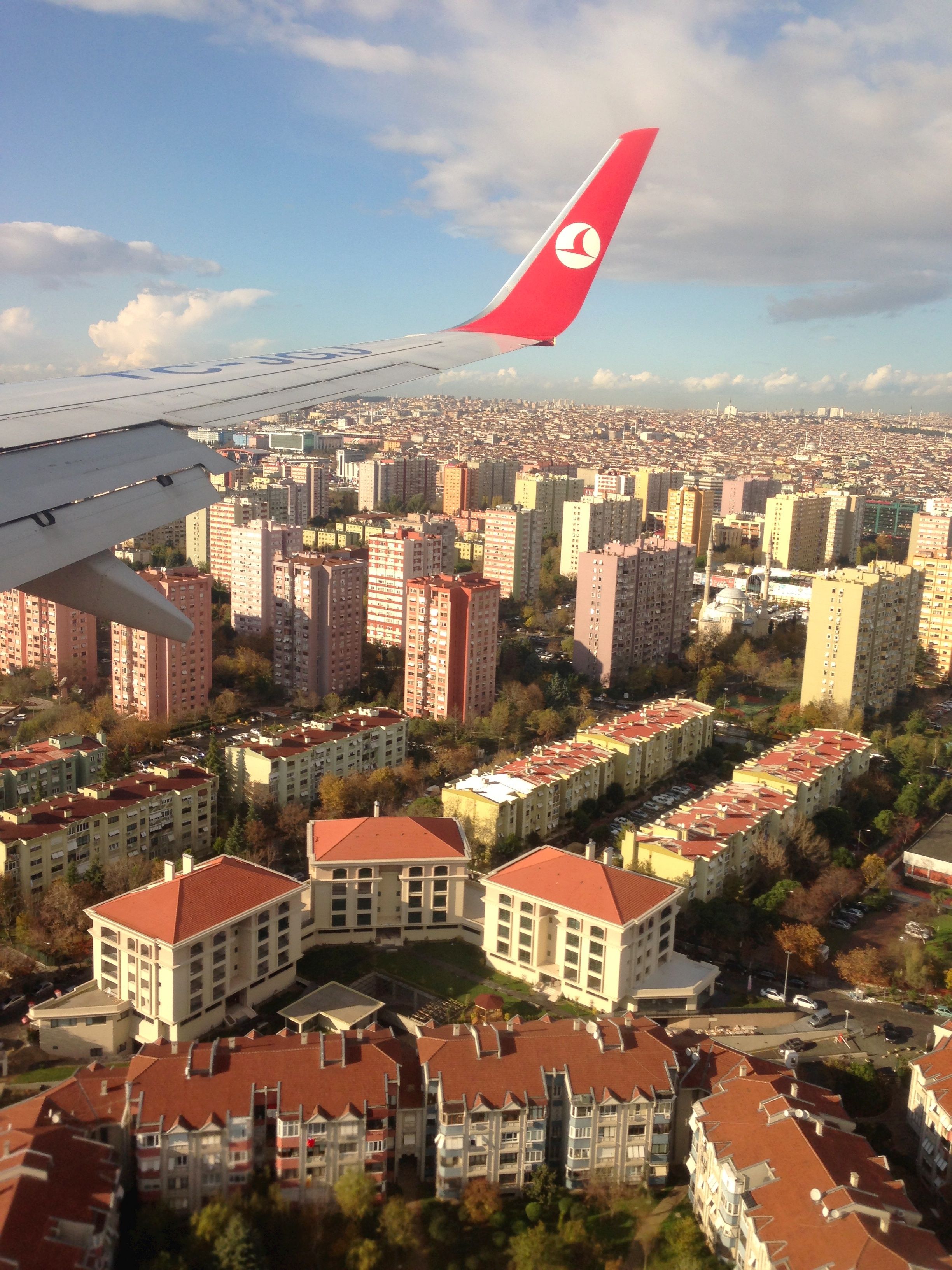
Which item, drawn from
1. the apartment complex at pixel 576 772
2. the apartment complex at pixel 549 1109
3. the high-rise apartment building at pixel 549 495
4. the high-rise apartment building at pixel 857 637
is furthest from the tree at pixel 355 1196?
the high-rise apartment building at pixel 549 495

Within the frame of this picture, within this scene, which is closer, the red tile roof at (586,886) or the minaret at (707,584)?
the red tile roof at (586,886)

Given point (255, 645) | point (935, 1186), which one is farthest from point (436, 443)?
point (935, 1186)

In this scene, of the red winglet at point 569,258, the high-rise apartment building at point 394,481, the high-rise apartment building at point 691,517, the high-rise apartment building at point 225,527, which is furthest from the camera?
the high-rise apartment building at point 394,481

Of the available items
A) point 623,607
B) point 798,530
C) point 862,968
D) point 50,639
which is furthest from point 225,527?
point 862,968

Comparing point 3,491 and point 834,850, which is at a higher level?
point 3,491

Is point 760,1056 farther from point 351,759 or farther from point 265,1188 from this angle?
point 351,759

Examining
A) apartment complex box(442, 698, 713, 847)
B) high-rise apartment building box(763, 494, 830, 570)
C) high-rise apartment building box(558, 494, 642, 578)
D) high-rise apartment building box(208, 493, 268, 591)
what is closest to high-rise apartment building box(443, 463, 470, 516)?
high-rise apartment building box(558, 494, 642, 578)

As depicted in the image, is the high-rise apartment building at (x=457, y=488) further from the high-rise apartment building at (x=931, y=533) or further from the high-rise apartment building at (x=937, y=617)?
the high-rise apartment building at (x=937, y=617)

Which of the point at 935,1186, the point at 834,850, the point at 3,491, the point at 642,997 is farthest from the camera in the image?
the point at 834,850
